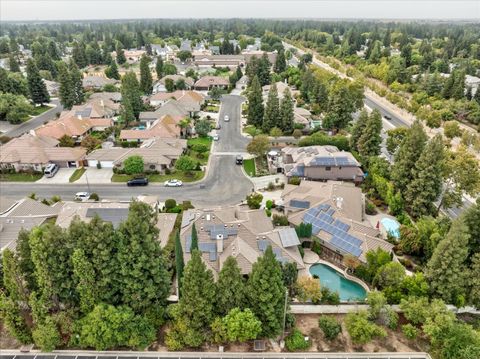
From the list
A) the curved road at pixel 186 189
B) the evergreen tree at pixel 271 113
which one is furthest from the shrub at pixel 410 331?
the evergreen tree at pixel 271 113

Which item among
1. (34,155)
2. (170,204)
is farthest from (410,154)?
(34,155)

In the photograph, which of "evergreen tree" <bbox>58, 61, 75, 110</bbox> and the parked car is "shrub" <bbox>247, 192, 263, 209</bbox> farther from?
"evergreen tree" <bbox>58, 61, 75, 110</bbox>

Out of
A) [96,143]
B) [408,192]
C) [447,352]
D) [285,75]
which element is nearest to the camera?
[447,352]

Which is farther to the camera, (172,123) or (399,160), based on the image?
→ (172,123)

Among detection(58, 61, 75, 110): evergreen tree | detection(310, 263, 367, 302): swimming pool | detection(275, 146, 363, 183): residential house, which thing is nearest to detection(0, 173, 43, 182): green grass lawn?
detection(58, 61, 75, 110): evergreen tree

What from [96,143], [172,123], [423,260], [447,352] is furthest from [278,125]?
[447,352]

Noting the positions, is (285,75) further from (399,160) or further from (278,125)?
(399,160)

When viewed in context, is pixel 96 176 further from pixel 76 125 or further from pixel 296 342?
pixel 296 342
